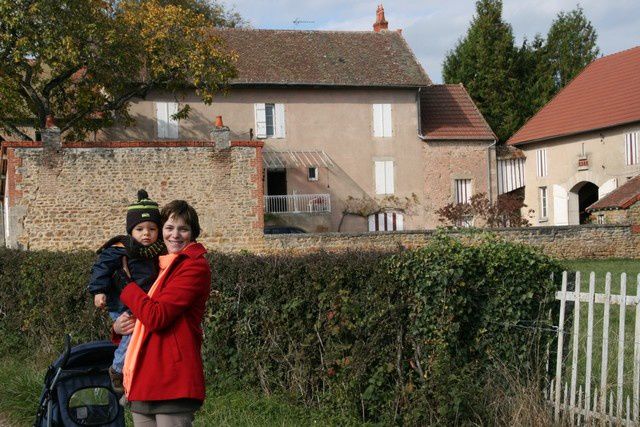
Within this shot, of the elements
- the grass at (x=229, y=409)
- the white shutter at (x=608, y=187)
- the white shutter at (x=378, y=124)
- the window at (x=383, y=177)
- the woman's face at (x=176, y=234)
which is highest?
the white shutter at (x=378, y=124)

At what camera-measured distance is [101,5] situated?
2705 cm

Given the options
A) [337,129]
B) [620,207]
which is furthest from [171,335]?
[337,129]

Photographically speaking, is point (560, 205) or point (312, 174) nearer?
point (312, 174)

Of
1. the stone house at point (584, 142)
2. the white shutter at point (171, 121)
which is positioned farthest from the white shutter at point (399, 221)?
the white shutter at point (171, 121)

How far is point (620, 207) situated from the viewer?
28.8 m

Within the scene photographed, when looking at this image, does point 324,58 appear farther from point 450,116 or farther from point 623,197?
point 623,197

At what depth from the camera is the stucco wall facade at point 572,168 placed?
113ft

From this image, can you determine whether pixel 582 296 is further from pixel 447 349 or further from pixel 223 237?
pixel 223 237

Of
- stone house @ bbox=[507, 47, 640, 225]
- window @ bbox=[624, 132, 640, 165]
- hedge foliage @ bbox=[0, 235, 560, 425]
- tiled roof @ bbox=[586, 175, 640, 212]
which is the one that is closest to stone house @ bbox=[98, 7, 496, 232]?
stone house @ bbox=[507, 47, 640, 225]

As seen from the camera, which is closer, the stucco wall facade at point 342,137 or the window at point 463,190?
the stucco wall facade at point 342,137

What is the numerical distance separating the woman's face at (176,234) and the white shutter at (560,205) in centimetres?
3504

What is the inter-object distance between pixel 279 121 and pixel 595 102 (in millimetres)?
14484

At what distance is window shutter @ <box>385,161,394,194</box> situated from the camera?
1452 inches

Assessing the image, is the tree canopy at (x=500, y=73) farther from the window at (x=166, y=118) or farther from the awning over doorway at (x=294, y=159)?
the window at (x=166, y=118)
